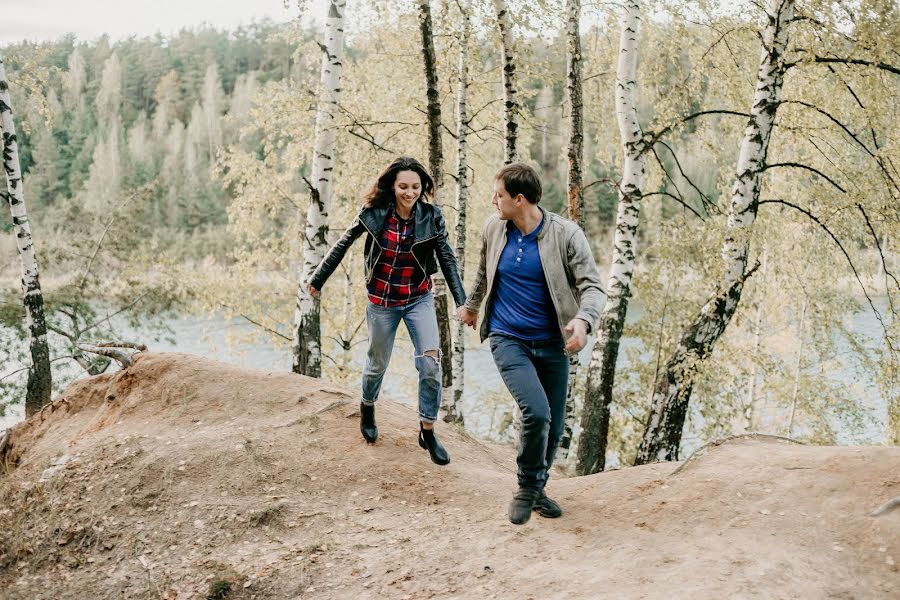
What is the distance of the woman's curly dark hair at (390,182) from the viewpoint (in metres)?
4.96

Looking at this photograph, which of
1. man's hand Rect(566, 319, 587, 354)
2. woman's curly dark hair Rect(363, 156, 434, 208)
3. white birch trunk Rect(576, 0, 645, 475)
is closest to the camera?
man's hand Rect(566, 319, 587, 354)

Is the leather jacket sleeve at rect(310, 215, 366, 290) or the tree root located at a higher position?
the leather jacket sleeve at rect(310, 215, 366, 290)

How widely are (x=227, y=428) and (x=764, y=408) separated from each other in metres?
19.3

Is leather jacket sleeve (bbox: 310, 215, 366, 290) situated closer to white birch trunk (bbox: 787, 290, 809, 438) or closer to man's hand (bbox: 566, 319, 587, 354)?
man's hand (bbox: 566, 319, 587, 354)

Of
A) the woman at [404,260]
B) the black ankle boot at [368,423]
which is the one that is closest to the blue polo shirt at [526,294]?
the woman at [404,260]

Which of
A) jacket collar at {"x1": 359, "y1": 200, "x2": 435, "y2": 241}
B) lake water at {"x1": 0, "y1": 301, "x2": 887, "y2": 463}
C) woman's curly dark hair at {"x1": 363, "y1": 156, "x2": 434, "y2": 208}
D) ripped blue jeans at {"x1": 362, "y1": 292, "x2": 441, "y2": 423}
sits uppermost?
woman's curly dark hair at {"x1": 363, "y1": 156, "x2": 434, "y2": 208}

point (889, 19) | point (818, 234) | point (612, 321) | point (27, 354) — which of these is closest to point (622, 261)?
point (612, 321)

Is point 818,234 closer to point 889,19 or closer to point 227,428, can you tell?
point 889,19

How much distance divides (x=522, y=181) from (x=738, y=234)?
13.2 ft

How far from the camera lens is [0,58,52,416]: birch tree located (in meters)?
11.2

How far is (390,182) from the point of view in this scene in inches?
197

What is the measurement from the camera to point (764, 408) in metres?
21.6

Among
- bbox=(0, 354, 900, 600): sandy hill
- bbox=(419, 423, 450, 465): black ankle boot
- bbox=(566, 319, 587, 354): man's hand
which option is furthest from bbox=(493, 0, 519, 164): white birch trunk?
bbox=(566, 319, 587, 354): man's hand

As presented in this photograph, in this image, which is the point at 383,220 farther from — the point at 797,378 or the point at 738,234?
the point at 797,378
